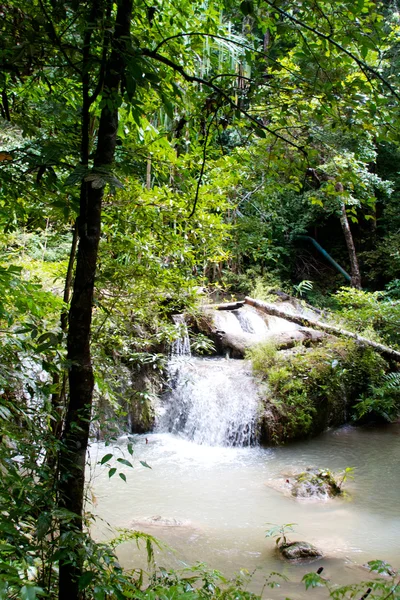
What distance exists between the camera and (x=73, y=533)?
154 cm

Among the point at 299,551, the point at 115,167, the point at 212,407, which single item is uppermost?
the point at 115,167

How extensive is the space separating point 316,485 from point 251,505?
0.90 meters

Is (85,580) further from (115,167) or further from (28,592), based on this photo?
(115,167)

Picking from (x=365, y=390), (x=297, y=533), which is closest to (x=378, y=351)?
(x=365, y=390)

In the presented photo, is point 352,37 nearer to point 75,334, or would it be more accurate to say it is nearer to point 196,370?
point 75,334

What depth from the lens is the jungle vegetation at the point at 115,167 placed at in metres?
1.68

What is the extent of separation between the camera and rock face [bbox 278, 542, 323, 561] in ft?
13.4

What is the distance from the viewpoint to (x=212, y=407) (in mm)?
8203

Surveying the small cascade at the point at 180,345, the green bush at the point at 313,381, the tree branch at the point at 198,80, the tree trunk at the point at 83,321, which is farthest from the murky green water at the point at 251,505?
the tree branch at the point at 198,80

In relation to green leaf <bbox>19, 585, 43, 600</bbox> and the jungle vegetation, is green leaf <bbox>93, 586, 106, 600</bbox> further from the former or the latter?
green leaf <bbox>19, 585, 43, 600</bbox>

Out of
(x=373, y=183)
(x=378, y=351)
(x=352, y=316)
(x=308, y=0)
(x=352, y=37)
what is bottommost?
(x=378, y=351)

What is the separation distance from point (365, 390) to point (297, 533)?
199 inches

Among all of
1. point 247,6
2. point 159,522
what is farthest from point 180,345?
point 247,6

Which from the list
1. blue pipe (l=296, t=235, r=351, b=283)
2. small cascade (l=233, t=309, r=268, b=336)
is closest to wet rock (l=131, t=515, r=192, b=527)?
small cascade (l=233, t=309, r=268, b=336)
